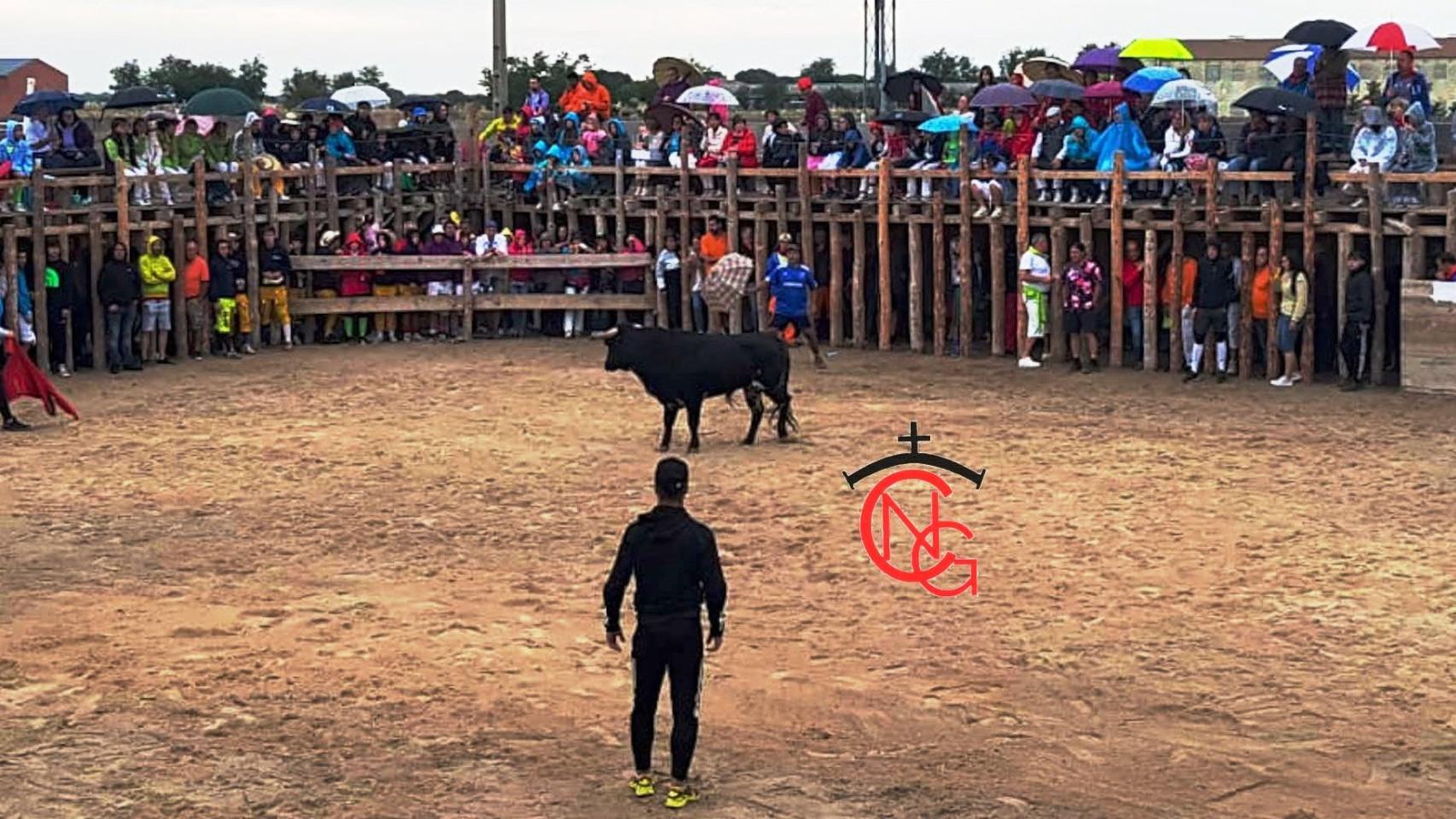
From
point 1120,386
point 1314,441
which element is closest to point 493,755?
point 1314,441

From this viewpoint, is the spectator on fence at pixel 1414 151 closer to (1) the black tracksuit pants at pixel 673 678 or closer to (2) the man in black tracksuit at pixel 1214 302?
(2) the man in black tracksuit at pixel 1214 302

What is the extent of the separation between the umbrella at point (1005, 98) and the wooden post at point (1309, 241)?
12.5ft

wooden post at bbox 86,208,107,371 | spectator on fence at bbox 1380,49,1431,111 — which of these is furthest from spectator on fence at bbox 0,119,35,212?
spectator on fence at bbox 1380,49,1431,111

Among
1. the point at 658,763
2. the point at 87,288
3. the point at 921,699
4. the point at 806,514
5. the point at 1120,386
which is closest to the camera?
the point at 658,763

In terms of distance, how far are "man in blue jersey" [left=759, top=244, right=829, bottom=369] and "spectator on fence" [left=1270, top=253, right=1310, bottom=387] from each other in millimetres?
5289

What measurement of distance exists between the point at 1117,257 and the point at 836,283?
426 centimetres

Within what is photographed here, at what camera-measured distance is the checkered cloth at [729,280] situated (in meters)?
26.8

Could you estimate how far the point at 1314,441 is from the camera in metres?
20.1

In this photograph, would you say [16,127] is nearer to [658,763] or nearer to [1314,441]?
[1314,441]

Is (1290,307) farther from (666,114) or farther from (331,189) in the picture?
(331,189)

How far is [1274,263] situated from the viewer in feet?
78.5

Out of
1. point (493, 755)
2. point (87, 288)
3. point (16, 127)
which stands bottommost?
point (493, 755)

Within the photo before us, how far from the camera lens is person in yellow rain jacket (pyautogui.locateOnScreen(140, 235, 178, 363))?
86.1 feet

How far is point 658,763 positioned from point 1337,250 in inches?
622
